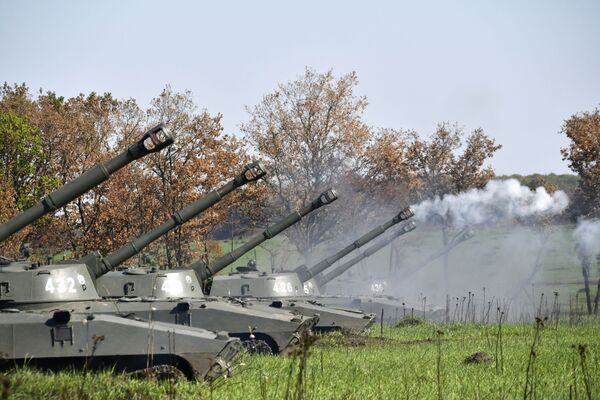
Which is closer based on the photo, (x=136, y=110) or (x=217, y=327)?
(x=217, y=327)

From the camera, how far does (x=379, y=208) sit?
136ft

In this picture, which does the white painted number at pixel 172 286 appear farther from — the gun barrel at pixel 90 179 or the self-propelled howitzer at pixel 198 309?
the gun barrel at pixel 90 179

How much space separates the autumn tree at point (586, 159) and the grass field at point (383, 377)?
49.8ft

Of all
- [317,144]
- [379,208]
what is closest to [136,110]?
[317,144]

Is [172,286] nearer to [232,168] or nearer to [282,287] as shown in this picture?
[282,287]

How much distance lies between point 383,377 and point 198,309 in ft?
13.5

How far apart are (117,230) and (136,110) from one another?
17.5 ft

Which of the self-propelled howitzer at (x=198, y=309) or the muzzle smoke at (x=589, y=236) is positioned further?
the muzzle smoke at (x=589, y=236)

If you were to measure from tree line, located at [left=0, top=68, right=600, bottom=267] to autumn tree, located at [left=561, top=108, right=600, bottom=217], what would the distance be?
5 cm

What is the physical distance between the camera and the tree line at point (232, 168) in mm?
35312

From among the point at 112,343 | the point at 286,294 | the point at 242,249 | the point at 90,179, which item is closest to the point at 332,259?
the point at 286,294

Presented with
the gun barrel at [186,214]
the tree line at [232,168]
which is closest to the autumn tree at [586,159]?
the tree line at [232,168]

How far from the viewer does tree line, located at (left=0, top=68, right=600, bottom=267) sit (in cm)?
3531

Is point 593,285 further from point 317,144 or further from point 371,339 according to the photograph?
point 371,339
